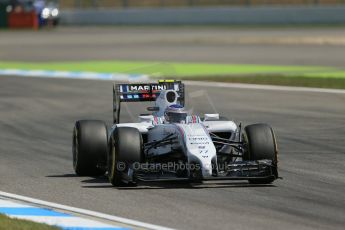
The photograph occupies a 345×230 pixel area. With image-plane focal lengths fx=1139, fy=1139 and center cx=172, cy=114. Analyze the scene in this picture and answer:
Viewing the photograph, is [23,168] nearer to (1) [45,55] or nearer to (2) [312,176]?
(2) [312,176]

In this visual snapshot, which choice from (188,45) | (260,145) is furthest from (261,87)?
(188,45)

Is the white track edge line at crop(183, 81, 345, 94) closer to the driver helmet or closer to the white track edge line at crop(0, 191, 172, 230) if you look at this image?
the driver helmet

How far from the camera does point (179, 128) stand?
1180 centimetres

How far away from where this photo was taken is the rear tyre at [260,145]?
11953mm

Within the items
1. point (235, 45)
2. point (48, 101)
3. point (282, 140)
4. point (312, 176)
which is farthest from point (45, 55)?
point (312, 176)

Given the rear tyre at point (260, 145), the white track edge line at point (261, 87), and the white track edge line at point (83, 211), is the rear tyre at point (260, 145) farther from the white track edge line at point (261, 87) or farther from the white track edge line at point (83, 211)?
the white track edge line at point (261, 87)

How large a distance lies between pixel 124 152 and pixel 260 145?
1458 millimetres

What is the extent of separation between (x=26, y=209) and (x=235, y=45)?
30.7 m

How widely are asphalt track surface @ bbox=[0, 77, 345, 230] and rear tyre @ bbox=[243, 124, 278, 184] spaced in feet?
1.00

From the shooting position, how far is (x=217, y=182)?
482 inches

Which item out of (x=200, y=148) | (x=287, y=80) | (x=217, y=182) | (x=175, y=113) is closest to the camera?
(x=200, y=148)

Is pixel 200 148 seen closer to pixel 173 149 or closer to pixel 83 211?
pixel 173 149

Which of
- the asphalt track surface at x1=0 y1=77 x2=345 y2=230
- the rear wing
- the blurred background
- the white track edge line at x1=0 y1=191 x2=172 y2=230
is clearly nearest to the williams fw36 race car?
the asphalt track surface at x1=0 y1=77 x2=345 y2=230

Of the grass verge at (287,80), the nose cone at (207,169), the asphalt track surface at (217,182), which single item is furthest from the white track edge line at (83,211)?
the grass verge at (287,80)
